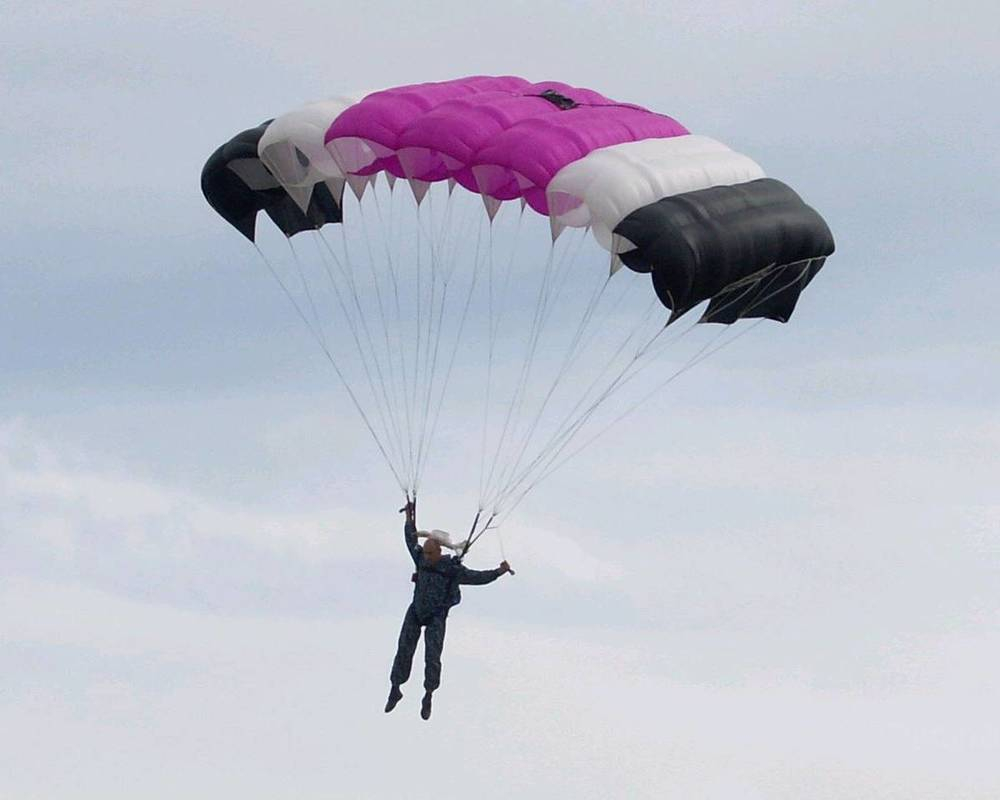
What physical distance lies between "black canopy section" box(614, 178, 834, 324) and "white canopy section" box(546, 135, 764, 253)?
16 cm

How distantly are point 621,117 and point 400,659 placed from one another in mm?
6133

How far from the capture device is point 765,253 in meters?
27.0

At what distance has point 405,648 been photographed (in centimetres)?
2783

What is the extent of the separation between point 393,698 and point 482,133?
5938mm

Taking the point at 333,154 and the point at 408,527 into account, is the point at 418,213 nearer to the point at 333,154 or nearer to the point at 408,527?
the point at 333,154

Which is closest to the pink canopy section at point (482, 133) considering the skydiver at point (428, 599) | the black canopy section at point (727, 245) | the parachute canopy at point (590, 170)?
the parachute canopy at point (590, 170)

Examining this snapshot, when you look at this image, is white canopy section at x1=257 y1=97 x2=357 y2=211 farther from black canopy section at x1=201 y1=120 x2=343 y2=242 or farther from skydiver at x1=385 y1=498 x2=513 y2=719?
skydiver at x1=385 y1=498 x2=513 y2=719

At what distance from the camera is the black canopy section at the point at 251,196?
2984 cm

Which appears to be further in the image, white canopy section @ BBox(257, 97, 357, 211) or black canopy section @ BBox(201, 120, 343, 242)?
black canopy section @ BBox(201, 120, 343, 242)

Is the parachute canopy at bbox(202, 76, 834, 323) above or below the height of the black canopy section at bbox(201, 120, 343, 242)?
below

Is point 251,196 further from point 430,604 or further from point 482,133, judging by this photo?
point 430,604

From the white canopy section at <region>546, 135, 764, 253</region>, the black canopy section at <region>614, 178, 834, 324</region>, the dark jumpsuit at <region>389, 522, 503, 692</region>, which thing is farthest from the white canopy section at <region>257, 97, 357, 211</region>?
the dark jumpsuit at <region>389, 522, 503, 692</region>

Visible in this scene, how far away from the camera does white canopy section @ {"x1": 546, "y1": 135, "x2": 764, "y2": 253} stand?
26.4 metres

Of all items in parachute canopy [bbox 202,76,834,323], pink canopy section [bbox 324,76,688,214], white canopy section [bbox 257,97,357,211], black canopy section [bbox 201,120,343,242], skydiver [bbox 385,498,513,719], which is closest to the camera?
parachute canopy [bbox 202,76,834,323]
